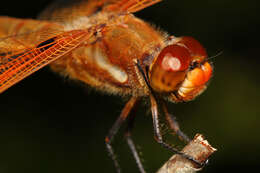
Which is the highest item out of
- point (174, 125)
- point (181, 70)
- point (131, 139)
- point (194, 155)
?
point (181, 70)

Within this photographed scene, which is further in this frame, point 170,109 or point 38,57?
point 170,109

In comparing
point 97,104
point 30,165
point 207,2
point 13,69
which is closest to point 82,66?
point 13,69

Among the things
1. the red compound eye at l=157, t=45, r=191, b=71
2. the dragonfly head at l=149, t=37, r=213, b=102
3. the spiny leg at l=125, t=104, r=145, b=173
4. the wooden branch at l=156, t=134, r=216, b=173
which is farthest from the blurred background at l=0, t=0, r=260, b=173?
the wooden branch at l=156, t=134, r=216, b=173

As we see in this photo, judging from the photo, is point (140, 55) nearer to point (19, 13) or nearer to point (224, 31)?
point (224, 31)

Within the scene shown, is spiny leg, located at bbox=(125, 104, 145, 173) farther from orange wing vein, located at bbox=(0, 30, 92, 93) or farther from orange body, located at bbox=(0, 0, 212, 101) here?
orange wing vein, located at bbox=(0, 30, 92, 93)

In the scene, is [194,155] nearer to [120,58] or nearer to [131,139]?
A: [120,58]

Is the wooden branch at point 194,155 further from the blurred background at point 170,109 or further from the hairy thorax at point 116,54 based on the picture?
the blurred background at point 170,109

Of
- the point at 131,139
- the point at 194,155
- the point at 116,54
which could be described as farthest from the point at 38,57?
the point at 194,155
